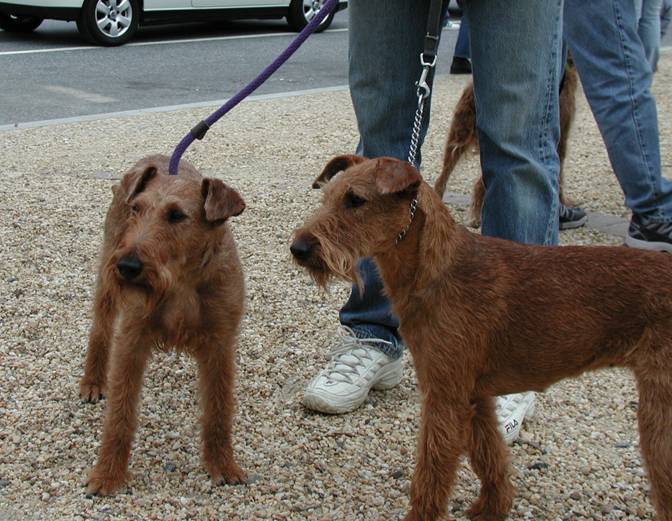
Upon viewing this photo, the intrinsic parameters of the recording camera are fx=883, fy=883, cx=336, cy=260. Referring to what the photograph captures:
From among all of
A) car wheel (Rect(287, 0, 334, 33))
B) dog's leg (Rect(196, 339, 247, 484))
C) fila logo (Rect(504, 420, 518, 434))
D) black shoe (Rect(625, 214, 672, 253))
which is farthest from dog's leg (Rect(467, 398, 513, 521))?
car wheel (Rect(287, 0, 334, 33))

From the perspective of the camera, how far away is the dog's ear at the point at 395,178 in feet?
8.03

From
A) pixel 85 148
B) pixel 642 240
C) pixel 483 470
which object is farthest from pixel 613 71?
pixel 85 148

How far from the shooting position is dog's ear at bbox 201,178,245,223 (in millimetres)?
2805

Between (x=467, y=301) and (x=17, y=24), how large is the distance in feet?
36.6

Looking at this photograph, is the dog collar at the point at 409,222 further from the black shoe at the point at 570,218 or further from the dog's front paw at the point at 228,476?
the black shoe at the point at 570,218

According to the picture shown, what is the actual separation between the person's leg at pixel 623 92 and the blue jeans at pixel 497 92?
1.83 meters

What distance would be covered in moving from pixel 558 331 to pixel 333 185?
772 mm

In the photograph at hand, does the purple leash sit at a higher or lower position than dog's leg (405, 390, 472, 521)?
higher

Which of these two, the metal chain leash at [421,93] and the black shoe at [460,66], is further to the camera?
the black shoe at [460,66]

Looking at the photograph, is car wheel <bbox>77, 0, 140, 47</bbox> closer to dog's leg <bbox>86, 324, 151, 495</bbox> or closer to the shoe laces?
the shoe laces

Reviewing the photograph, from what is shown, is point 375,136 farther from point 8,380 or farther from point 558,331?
point 8,380

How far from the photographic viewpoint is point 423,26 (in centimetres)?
315

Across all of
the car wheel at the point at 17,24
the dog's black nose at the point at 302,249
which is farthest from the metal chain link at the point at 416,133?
the car wheel at the point at 17,24

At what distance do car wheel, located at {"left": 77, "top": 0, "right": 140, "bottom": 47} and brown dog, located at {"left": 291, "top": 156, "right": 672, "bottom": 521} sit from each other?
9437 mm
